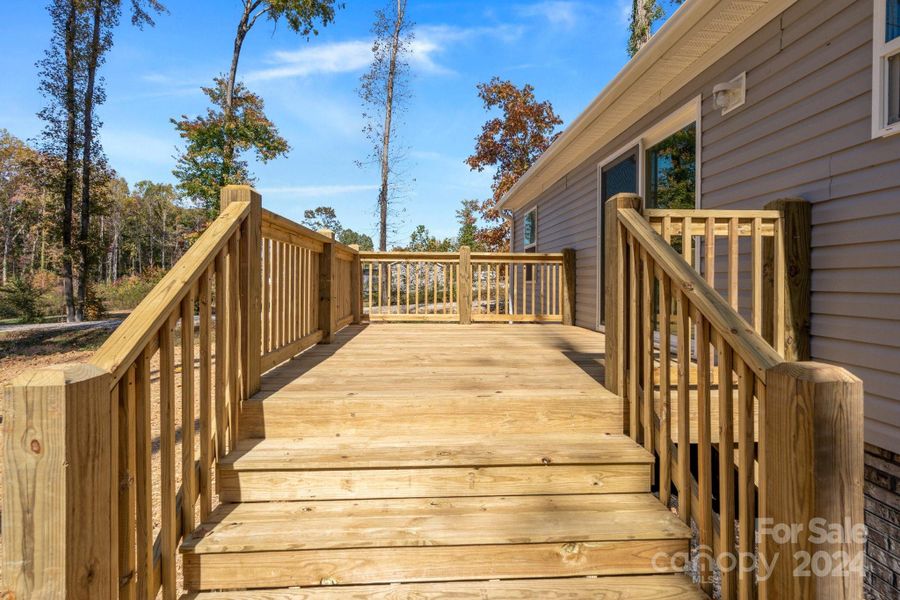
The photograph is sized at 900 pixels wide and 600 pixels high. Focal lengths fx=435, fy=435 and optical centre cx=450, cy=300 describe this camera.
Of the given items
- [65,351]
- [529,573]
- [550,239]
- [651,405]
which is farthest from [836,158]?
[65,351]

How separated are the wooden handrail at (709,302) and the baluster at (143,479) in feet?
5.68

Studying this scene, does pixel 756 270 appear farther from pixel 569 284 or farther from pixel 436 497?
pixel 569 284

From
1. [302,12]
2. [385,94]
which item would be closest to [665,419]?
[385,94]

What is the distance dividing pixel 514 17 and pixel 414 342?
13.1 metres

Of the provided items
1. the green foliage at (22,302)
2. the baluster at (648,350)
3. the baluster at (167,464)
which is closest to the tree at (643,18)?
the baluster at (648,350)

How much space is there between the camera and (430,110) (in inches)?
523

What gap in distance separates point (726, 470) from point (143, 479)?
177 centimetres

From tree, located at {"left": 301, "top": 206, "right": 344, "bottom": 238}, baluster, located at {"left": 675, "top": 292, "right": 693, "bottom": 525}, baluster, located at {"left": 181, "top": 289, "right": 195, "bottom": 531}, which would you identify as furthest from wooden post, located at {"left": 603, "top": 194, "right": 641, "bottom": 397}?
tree, located at {"left": 301, "top": 206, "right": 344, "bottom": 238}

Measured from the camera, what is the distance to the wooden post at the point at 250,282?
200 cm

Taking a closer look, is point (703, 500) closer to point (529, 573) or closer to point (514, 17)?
point (529, 573)

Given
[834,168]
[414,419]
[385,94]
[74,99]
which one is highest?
[385,94]

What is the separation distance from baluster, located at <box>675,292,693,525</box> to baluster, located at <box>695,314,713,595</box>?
0.10 metres

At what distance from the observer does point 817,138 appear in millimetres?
2453

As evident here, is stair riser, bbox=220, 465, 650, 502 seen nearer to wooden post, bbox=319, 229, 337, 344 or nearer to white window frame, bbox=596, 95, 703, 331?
white window frame, bbox=596, 95, 703, 331
